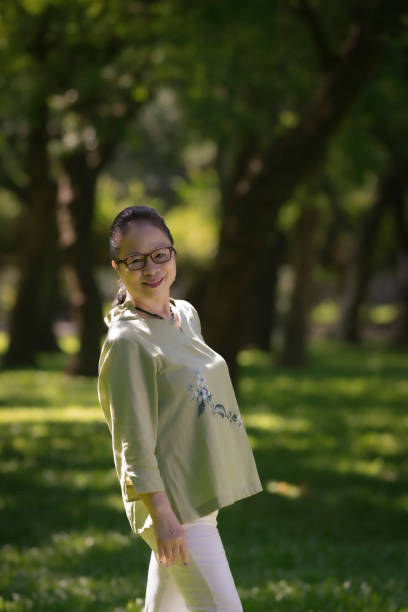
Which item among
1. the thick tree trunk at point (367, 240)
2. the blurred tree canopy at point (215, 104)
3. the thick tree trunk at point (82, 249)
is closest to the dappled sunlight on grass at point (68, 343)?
the blurred tree canopy at point (215, 104)

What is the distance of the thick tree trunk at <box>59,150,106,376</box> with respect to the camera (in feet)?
65.8

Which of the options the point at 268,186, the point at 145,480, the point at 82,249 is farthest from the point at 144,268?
the point at 82,249

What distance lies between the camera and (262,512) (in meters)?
8.71

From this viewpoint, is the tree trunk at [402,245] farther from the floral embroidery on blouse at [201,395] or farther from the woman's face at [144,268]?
the floral embroidery on blouse at [201,395]

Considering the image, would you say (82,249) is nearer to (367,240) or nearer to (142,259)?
(367,240)

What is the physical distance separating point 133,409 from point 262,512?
5.74 m

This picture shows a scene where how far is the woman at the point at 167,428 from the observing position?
324 centimetres

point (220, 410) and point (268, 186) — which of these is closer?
point (220, 410)

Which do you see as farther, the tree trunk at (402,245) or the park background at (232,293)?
the tree trunk at (402,245)

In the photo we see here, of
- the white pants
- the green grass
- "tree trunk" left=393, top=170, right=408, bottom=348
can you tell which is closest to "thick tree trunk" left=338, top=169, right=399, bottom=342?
"tree trunk" left=393, top=170, right=408, bottom=348

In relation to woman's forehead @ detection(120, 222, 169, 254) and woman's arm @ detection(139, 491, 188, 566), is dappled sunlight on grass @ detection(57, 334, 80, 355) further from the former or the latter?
woman's arm @ detection(139, 491, 188, 566)

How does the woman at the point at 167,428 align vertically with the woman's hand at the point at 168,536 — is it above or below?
above

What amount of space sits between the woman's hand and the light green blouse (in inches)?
4.1

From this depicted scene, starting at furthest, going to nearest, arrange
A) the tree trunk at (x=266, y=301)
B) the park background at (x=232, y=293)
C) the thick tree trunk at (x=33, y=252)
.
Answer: the tree trunk at (x=266, y=301), the thick tree trunk at (x=33, y=252), the park background at (x=232, y=293)
